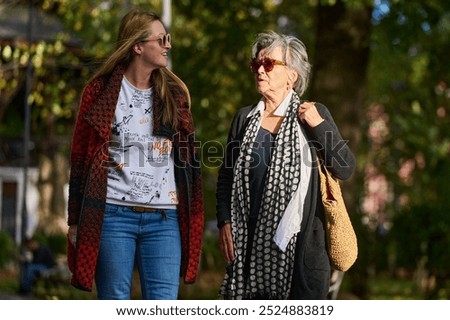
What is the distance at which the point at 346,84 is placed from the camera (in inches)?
535

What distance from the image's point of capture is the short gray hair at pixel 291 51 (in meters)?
5.63

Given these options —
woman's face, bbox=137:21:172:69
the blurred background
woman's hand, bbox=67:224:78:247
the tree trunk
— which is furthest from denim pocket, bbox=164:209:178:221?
the tree trunk

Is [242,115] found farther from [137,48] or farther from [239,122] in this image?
[137,48]

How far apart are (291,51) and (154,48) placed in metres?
0.63

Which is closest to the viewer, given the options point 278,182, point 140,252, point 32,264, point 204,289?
point 278,182

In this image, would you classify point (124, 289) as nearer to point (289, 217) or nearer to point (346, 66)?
point (289, 217)

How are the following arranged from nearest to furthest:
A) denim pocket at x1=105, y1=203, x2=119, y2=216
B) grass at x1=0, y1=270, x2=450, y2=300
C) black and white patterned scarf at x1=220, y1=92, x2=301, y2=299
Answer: black and white patterned scarf at x1=220, y1=92, x2=301, y2=299, denim pocket at x1=105, y1=203, x2=119, y2=216, grass at x1=0, y1=270, x2=450, y2=300

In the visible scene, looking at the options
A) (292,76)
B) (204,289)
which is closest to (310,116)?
(292,76)

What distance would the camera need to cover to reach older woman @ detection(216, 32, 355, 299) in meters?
5.48

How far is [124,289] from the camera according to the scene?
5703mm

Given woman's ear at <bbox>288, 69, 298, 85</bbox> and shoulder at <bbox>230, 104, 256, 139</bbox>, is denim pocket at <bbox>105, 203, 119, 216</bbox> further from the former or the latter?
woman's ear at <bbox>288, 69, 298, 85</bbox>

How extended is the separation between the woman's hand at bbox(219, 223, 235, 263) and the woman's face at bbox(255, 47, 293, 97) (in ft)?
2.08
